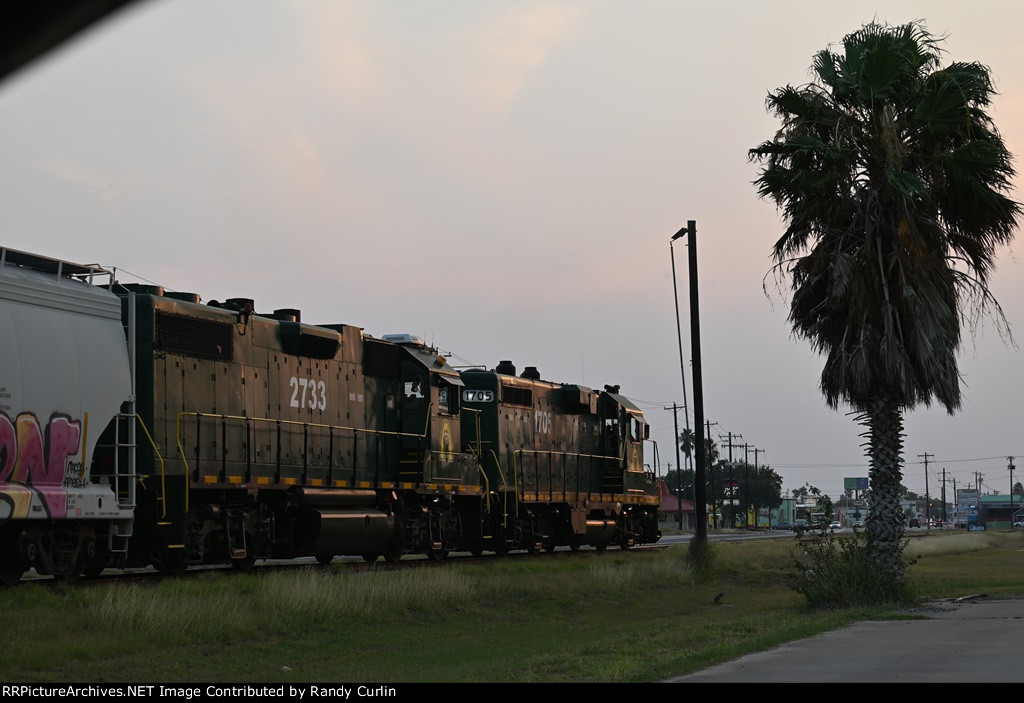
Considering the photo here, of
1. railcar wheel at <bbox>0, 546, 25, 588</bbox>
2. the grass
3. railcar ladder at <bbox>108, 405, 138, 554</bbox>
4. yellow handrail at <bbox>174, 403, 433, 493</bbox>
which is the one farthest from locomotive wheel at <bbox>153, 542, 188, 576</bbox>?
railcar wheel at <bbox>0, 546, 25, 588</bbox>

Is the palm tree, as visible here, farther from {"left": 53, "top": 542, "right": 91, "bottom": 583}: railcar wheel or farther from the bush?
{"left": 53, "top": 542, "right": 91, "bottom": 583}: railcar wheel

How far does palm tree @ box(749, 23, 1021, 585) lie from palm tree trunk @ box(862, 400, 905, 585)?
3 centimetres

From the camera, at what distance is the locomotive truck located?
16.8 m

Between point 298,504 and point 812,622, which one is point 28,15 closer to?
point 812,622

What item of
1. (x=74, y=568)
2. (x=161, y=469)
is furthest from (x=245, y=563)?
(x=74, y=568)

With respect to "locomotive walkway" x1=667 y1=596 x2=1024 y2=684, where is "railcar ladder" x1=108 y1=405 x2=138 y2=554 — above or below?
above

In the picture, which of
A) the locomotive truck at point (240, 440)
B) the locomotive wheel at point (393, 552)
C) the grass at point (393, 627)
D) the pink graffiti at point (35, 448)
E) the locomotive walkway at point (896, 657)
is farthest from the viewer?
the locomotive wheel at point (393, 552)

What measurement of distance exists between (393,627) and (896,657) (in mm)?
9073

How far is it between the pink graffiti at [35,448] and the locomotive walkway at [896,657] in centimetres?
998

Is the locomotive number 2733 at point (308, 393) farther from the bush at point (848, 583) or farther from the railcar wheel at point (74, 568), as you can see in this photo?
the bush at point (848, 583)

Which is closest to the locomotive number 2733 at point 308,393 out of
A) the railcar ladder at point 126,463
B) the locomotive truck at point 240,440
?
the locomotive truck at point 240,440

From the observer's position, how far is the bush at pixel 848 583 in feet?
65.1

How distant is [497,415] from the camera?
31578mm

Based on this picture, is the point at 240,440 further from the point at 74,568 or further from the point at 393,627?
the point at 393,627
